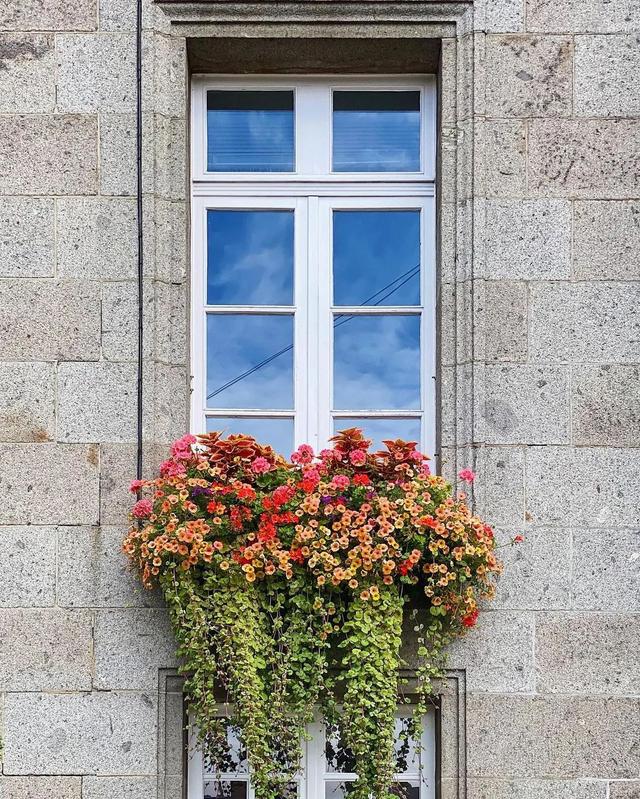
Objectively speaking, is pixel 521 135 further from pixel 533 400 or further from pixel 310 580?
pixel 310 580

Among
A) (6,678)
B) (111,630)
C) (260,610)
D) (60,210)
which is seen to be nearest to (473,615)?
(260,610)

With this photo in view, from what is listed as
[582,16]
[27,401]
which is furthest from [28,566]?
[582,16]

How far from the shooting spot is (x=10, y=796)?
4.24m

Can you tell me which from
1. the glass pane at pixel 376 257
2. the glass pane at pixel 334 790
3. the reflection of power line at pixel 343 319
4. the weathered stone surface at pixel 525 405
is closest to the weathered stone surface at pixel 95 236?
the reflection of power line at pixel 343 319

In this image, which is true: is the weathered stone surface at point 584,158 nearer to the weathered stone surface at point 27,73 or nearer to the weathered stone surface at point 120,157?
the weathered stone surface at point 120,157

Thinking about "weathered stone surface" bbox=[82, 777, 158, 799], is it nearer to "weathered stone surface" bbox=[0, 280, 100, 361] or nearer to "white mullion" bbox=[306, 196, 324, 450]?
"white mullion" bbox=[306, 196, 324, 450]

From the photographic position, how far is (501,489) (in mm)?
4320

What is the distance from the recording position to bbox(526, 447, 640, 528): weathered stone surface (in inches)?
170

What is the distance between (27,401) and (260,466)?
1.10 meters

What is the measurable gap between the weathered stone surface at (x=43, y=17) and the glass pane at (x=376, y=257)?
4.69 ft

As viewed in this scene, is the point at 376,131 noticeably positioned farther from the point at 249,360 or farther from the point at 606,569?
the point at 606,569

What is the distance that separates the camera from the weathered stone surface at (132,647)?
4.25m

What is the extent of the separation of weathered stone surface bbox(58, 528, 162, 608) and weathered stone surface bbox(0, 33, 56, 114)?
6.10ft

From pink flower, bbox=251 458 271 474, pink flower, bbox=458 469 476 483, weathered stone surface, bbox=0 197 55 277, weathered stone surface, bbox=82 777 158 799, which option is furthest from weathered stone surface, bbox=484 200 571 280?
weathered stone surface, bbox=82 777 158 799
